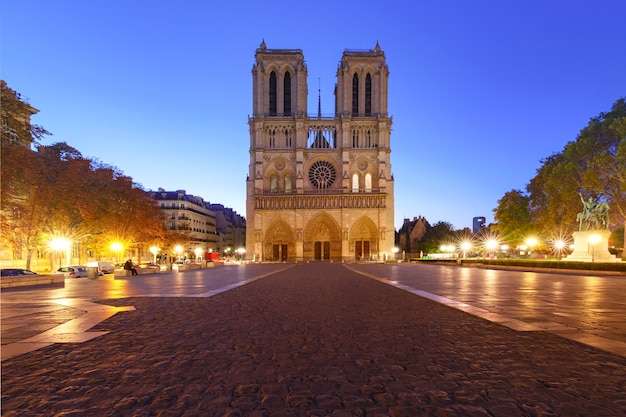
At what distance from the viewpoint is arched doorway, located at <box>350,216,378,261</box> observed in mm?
79188

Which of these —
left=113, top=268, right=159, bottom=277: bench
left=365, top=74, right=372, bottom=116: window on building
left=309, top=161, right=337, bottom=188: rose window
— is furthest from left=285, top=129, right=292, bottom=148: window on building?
left=113, top=268, right=159, bottom=277: bench

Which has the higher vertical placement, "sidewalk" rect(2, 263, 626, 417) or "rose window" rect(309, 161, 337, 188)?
"rose window" rect(309, 161, 337, 188)

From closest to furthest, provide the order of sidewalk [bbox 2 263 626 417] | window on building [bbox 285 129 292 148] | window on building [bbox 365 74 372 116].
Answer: sidewalk [bbox 2 263 626 417], window on building [bbox 285 129 292 148], window on building [bbox 365 74 372 116]

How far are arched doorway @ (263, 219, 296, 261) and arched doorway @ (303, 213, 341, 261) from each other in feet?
8.90

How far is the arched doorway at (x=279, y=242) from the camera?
3137 inches

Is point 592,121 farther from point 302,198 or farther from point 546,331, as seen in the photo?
point 302,198

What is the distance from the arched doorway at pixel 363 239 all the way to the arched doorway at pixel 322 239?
9.55 feet

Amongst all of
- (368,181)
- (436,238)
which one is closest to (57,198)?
(368,181)

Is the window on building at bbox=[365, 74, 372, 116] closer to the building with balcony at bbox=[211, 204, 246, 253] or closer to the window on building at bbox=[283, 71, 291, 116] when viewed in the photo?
the window on building at bbox=[283, 71, 291, 116]

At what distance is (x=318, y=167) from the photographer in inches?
3233

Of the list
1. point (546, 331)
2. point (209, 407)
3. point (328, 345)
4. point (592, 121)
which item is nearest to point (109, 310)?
point (328, 345)

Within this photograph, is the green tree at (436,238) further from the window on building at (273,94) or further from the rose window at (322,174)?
the window on building at (273,94)

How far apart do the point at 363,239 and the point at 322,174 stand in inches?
566

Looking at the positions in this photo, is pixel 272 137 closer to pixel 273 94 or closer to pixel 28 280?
pixel 273 94
